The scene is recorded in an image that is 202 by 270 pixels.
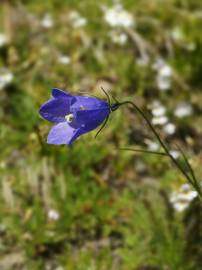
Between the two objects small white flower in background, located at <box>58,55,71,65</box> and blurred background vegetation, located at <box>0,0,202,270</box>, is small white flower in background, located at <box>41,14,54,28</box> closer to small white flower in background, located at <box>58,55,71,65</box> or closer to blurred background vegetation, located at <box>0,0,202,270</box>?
blurred background vegetation, located at <box>0,0,202,270</box>

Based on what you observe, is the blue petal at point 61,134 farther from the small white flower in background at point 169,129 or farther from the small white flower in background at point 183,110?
the small white flower in background at point 183,110

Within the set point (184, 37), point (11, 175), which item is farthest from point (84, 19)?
point (11, 175)

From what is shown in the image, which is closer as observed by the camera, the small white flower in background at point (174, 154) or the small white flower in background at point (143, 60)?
the small white flower in background at point (174, 154)

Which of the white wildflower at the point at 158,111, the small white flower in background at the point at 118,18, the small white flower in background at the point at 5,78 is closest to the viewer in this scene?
the white wildflower at the point at 158,111

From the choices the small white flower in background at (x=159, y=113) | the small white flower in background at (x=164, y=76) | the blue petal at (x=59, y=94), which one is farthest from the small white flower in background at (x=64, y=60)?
the blue petal at (x=59, y=94)

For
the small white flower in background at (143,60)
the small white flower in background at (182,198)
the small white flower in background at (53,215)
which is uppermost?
the small white flower in background at (143,60)

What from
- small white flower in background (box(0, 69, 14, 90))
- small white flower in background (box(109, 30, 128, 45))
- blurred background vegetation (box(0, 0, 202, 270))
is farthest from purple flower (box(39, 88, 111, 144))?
small white flower in background (box(109, 30, 128, 45))

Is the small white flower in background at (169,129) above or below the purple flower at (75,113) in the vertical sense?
below
